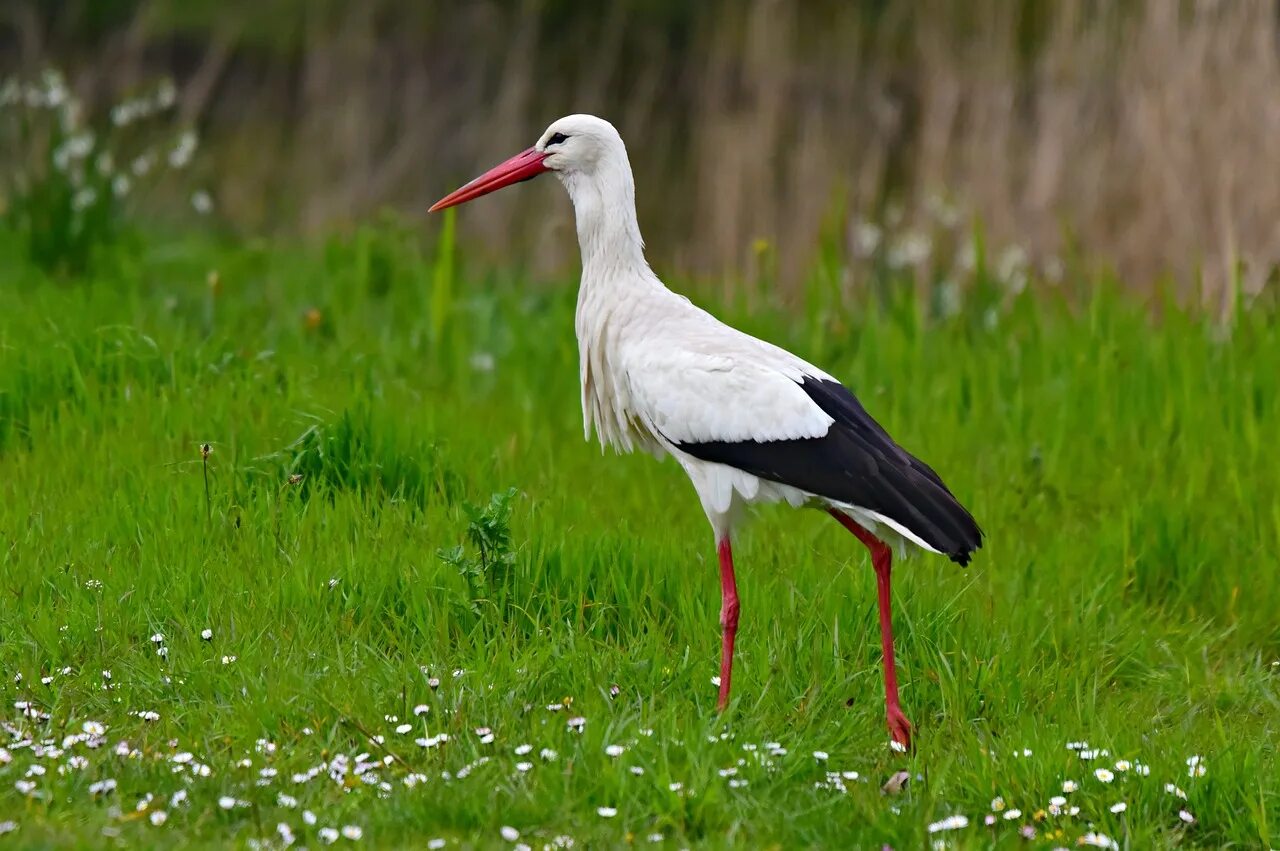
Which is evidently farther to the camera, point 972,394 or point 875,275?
point 875,275

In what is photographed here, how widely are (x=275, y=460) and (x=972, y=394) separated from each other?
9.93 feet

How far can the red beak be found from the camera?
5133 mm

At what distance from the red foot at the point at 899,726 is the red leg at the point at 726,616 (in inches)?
16.8

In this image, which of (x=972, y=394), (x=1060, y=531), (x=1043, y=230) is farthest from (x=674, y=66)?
(x=1060, y=531)

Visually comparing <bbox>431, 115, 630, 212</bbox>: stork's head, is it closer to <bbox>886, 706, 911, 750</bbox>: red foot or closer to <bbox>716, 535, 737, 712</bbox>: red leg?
<bbox>716, 535, 737, 712</bbox>: red leg

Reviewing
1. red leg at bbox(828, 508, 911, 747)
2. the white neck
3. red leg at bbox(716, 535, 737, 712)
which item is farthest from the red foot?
the white neck

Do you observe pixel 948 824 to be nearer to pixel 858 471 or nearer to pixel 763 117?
pixel 858 471

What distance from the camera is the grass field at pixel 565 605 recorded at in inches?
151

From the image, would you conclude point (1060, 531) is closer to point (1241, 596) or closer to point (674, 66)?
point (1241, 596)

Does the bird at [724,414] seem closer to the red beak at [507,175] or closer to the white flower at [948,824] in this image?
the red beak at [507,175]

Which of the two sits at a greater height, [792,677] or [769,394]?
[769,394]

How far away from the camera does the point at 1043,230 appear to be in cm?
939

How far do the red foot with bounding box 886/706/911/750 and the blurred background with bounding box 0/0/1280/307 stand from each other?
151 inches

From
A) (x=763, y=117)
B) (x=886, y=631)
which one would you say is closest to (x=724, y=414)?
(x=886, y=631)
